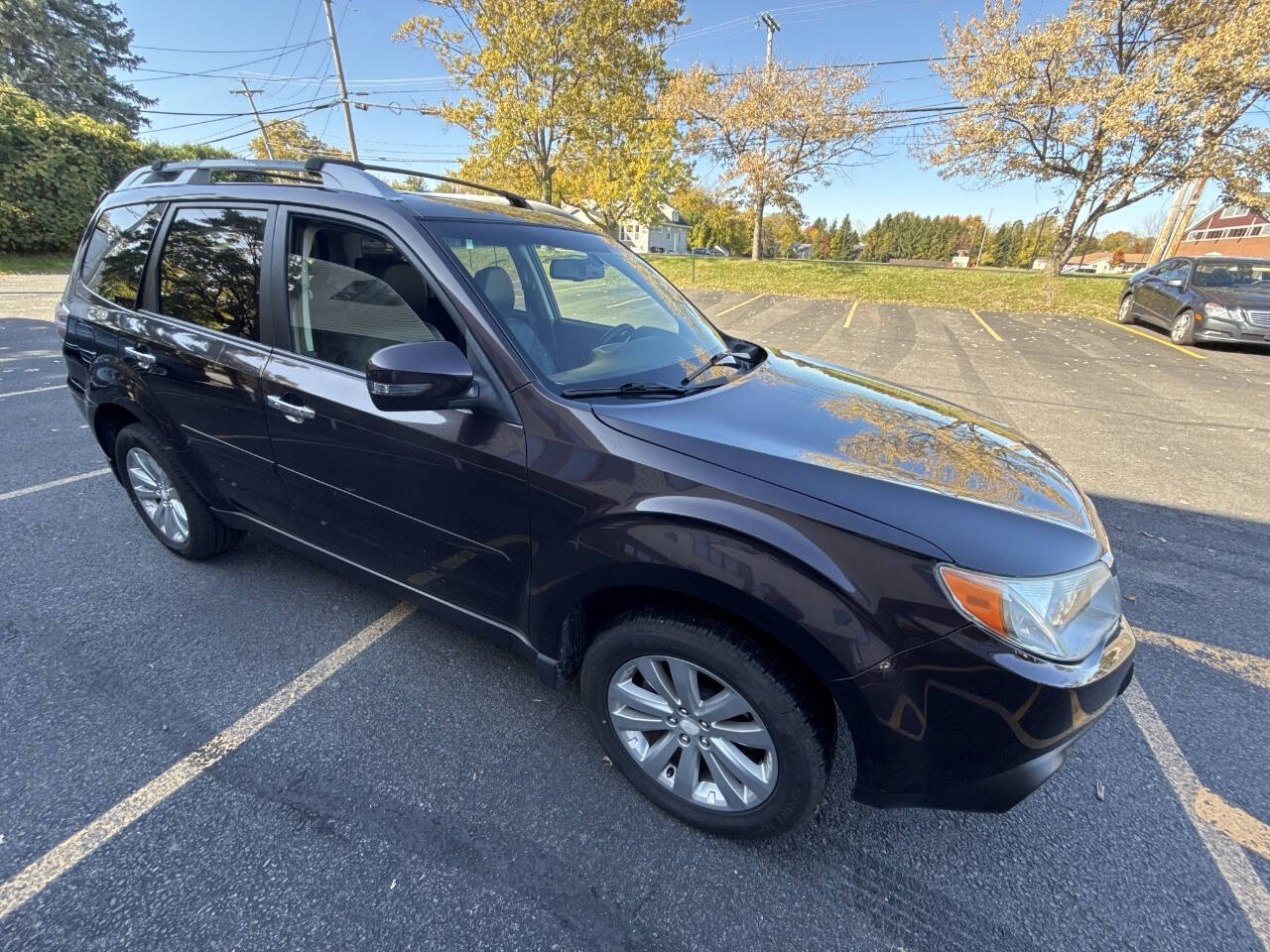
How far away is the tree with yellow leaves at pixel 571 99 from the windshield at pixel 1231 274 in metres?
14.6

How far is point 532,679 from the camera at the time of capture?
241cm

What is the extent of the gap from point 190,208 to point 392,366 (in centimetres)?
181

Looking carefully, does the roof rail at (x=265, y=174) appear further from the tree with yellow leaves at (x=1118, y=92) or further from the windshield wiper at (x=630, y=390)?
the tree with yellow leaves at (x=1118, y=92)

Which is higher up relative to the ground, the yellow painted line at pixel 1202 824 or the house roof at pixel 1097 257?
the house roof at pixel 1097 257

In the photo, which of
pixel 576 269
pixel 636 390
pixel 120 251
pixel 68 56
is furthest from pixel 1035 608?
pixel 68 56

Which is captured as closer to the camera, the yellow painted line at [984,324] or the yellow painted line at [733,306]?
the yellow painted line at [984,324]

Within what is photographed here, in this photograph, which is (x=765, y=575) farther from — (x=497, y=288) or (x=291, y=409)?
(x=291, y=409)

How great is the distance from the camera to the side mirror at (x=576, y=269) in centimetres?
255

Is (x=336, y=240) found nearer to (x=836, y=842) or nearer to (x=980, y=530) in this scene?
(x=980, y=530)

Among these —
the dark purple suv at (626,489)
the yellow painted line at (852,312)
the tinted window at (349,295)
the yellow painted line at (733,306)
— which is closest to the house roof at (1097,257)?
the yellow painted line at (852,312)

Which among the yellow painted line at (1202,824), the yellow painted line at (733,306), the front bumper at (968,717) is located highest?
the front bumper at (968,717)

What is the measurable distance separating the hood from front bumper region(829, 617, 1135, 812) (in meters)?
0.23

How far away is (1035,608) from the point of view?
4.45 ft

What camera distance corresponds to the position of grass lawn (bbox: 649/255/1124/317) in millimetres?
15711
